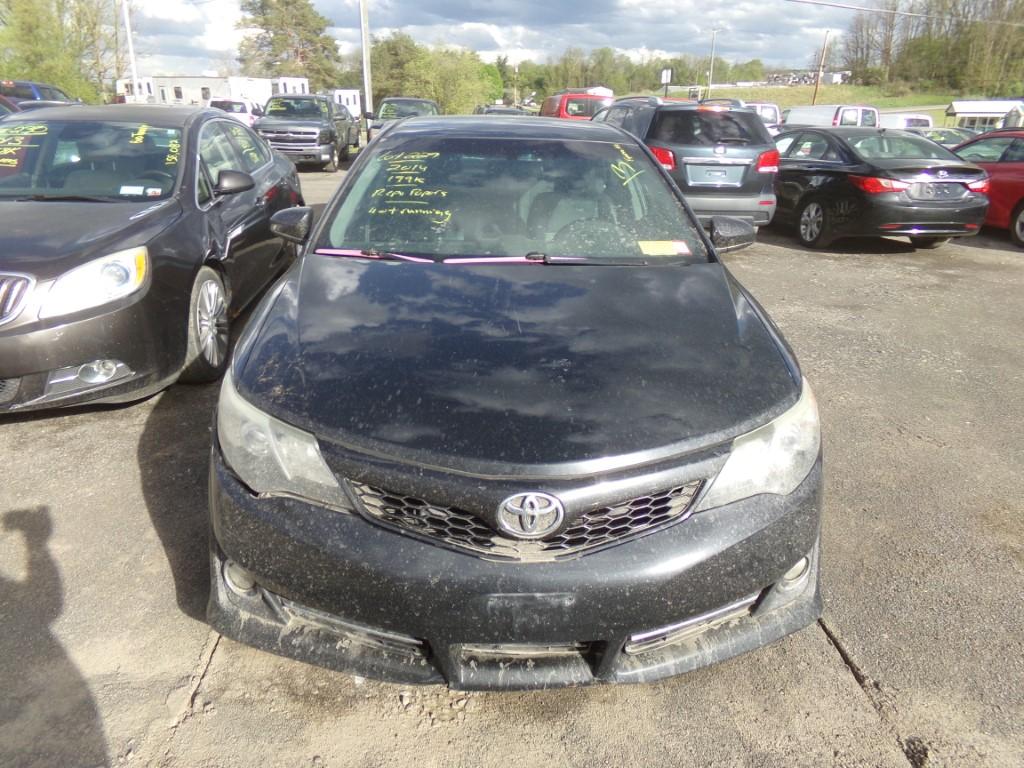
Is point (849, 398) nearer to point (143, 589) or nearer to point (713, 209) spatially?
point (143, 589)

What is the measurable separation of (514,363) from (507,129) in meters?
2.02

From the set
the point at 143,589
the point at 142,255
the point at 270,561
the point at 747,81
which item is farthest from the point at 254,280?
the point at 747,81

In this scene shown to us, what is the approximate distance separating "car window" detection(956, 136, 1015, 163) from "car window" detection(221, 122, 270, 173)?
29.8 feet

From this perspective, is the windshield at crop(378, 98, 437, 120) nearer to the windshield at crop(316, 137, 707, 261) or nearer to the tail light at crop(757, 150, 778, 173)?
the tail light at crop(757, 150, 778, 173)

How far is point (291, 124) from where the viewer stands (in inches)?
632

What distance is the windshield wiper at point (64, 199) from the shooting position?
420 cm

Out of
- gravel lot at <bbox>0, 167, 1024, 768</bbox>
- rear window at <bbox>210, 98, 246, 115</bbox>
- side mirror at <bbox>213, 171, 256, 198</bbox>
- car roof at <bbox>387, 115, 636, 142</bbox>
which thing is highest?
rear window at <bbox>210, 98, 246, 115</bbox>

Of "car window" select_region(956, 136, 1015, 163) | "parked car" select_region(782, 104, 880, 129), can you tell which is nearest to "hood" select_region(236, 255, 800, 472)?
"car window" select_region(956, 136, 1015, 163)

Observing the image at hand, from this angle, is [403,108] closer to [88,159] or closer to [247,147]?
[247,147]

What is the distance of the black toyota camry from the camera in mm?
1819

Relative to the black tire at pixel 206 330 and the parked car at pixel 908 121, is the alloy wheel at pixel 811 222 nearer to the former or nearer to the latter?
the black tire at pixel 206 330

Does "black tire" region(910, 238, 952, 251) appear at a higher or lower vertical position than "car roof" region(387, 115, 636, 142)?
lower

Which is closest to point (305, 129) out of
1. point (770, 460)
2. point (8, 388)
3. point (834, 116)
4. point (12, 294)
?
point (12, 294)

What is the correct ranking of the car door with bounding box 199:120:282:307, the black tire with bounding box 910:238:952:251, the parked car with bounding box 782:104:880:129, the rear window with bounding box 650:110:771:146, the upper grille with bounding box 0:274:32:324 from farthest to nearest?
1. the parked car with bounding box 782:104:880:129
2. the black tire with bounding box 910:238:952:251
3. the rear window with bounding box 650:110:771:146
4. the car door with bounding box 199:120:282:307
5. the upper grille with bounding box 0:274:32:324
